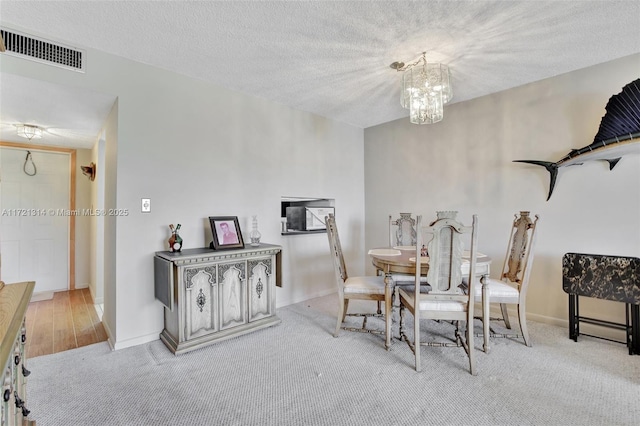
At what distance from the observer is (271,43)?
7.74 feet

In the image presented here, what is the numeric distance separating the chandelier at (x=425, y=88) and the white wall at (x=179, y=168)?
1.65 m

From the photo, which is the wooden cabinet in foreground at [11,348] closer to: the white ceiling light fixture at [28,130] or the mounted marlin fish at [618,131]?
the white ceiling light fixture at [28,130]

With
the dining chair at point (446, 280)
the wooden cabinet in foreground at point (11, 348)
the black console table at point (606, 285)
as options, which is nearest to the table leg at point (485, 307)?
the dining chair at point (446, 280)

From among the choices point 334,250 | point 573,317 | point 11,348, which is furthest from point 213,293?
point 573,317

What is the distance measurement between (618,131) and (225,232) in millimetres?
3635

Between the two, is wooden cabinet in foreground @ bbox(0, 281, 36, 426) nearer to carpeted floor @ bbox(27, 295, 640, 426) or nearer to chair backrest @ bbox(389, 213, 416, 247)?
carpeted floor @ bbox(27, 295, 640, 426)

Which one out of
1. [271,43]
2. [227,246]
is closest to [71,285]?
[227,246]

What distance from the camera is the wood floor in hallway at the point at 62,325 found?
2633 millimetres

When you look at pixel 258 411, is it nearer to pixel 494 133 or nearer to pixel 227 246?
pixel 227 246

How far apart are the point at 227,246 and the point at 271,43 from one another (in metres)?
1.83

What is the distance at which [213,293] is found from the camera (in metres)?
2.61

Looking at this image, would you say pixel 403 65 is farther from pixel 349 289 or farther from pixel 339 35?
pixel 349 289

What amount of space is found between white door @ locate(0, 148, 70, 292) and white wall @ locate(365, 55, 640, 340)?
5.07 meters

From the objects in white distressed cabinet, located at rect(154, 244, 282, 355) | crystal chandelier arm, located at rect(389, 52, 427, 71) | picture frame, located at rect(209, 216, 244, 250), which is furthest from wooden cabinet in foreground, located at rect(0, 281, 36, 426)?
crystal chandelier arm, located at rect(389, 52, 427, 71)
